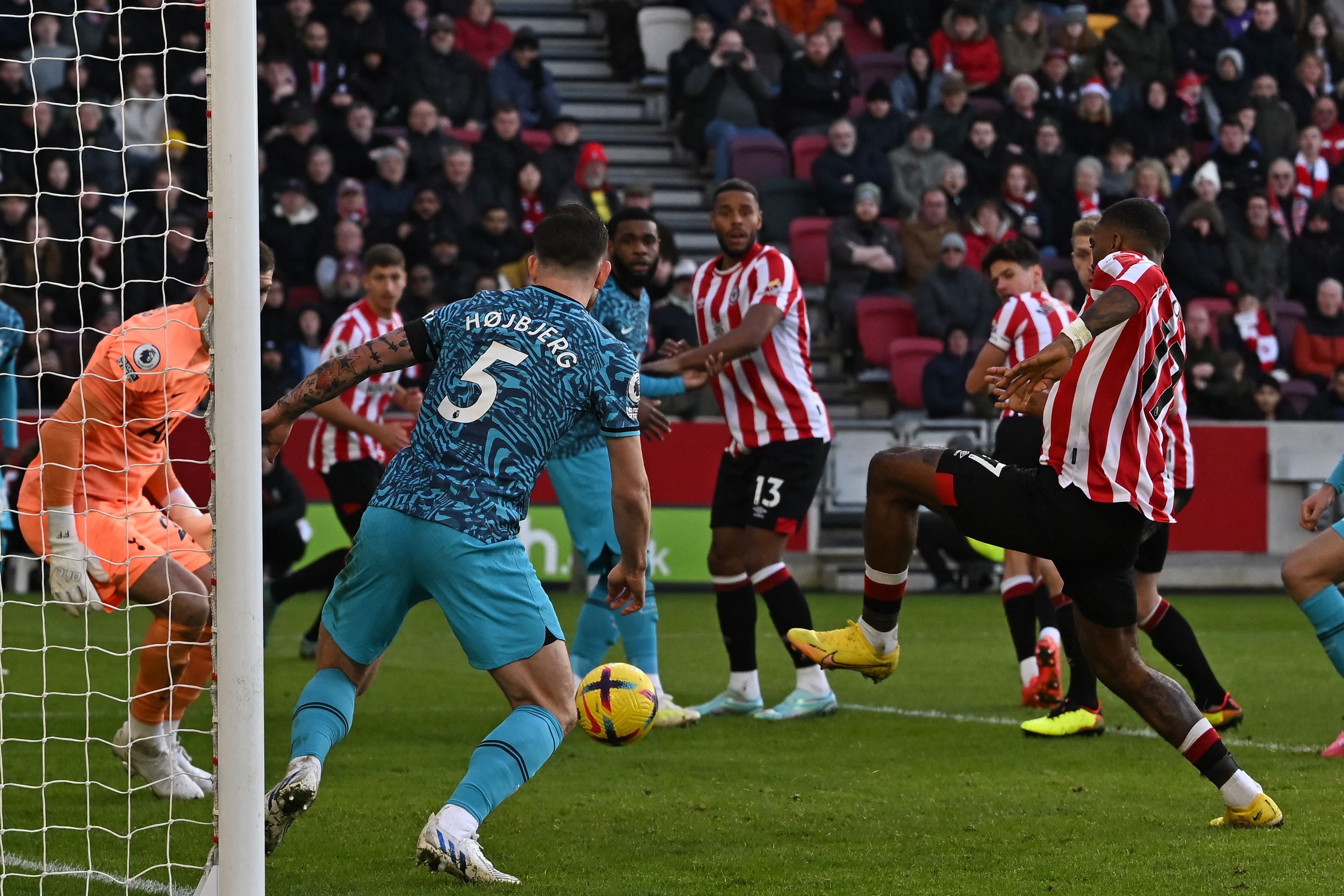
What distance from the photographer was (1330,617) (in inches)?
272

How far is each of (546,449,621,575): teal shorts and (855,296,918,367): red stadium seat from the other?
887 cm

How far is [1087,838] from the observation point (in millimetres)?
5375

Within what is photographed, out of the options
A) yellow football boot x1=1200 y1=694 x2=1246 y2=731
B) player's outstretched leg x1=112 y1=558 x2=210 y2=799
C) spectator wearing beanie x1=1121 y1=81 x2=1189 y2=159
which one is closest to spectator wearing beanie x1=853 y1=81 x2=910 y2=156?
spectator wearing beanie x1=1121 y1=81 x2=1189 y2=159

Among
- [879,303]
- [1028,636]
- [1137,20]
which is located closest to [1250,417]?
[879,303]

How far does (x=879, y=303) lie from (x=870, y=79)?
4374 millimetres

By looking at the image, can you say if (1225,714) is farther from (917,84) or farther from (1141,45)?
(1141,45)

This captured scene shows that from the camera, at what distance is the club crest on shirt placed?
19.9 feet

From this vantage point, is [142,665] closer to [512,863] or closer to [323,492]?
[512,863]

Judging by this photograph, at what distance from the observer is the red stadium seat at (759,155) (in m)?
18.1

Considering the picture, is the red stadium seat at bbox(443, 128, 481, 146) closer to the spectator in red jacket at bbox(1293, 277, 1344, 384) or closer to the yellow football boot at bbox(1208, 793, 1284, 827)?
the spectator in red jacket at bbox(1293, 277, 1344, 384)

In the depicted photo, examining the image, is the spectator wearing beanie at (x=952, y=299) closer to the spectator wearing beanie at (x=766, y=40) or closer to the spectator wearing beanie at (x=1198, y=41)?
the spectator wearing beanie at (x=766, y=40)

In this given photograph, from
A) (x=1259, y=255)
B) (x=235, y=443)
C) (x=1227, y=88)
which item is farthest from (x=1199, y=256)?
(x=235, y=443)

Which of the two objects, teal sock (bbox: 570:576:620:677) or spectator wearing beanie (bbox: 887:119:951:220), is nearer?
teal sock (bbox: 570:576:620:677)

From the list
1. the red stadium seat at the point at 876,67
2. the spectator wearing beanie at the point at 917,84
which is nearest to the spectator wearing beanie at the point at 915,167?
the spectator wearing beanie at the point at 917,84
